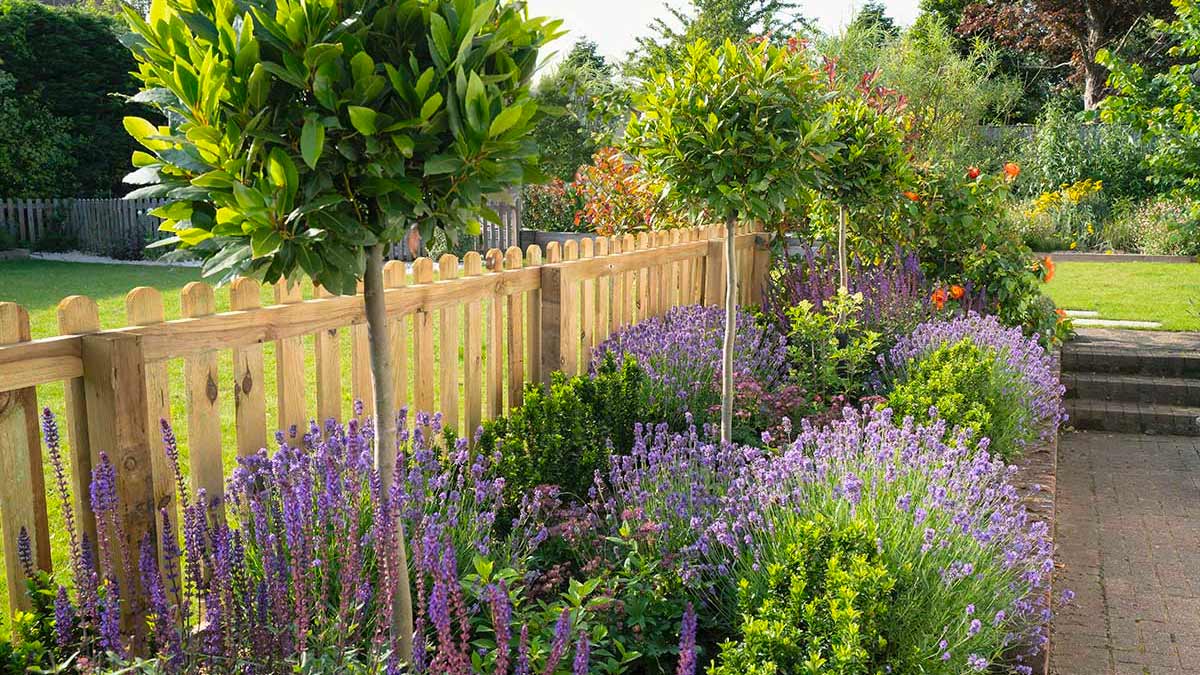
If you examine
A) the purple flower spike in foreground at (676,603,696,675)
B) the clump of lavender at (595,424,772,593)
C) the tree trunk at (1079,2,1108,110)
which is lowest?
the clump of lavender at (595,424,772,593)

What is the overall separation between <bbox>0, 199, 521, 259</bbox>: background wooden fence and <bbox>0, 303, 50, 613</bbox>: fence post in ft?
45.1

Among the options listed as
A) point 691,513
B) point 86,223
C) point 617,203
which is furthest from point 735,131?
point 86,223

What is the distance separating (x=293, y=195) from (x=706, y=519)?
1.77m

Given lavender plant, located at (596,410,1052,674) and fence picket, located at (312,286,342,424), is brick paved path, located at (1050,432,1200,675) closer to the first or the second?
lavender plant, located at (596,410,1052,674)

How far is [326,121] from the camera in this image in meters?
1.88

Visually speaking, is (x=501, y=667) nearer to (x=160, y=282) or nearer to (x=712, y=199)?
A: (x=712, y=199)

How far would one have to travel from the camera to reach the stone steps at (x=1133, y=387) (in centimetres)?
668

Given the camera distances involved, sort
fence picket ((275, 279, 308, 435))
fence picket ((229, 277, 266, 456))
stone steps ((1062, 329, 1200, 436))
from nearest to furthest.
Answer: fence picket ((229, 277, 266, 456))
fence picket ((275, 279, 308, 435))
stone steps ((1062, 329, 1200, 436))

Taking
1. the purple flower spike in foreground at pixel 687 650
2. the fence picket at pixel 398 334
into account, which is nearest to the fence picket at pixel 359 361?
the fence picket at pixel 398 334

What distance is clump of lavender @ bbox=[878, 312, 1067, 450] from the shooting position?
486 cm

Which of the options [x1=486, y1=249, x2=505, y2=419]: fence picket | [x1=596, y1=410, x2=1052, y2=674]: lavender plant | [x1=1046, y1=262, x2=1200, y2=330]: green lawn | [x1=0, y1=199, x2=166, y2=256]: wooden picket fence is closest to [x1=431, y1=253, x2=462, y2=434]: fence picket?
[x1=486, y1=249, x2=505, y2=419]: fence picket

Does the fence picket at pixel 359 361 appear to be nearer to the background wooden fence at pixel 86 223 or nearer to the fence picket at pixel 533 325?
the fence picket at pixel 533 325

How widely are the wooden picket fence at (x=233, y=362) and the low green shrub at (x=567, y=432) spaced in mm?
357

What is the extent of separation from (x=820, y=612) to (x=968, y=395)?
252 cm
